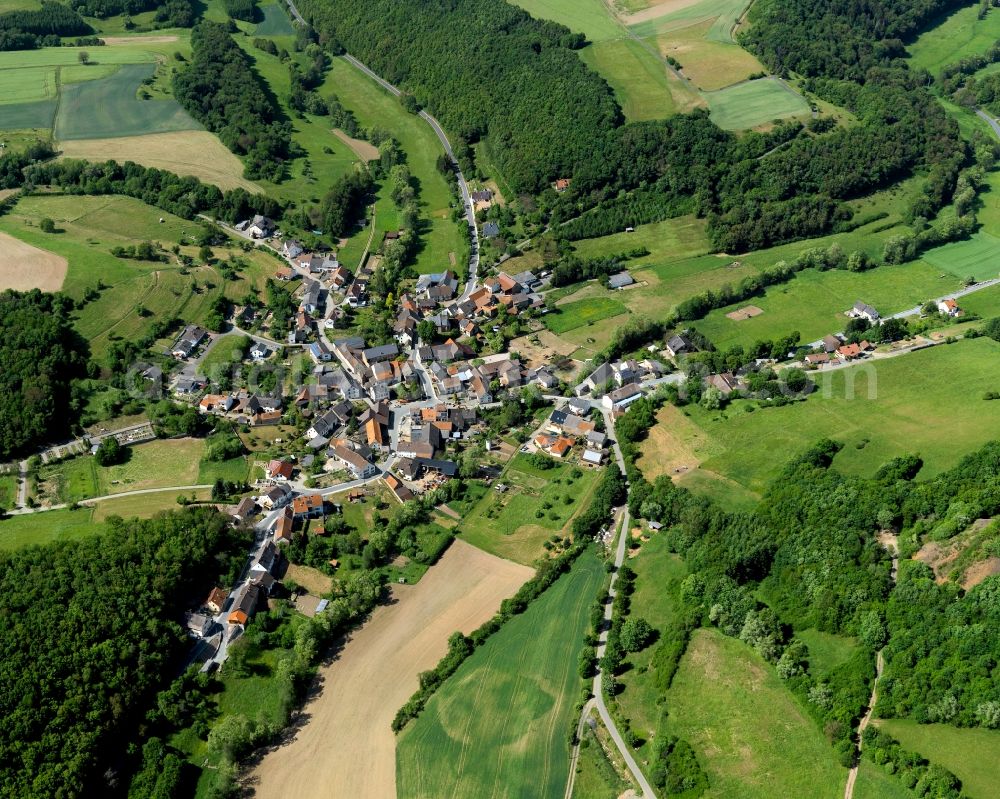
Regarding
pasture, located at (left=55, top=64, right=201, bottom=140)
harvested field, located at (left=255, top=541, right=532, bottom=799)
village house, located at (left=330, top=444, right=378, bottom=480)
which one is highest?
pasture, located at (left=55, top=64, right=201, bottom=140)

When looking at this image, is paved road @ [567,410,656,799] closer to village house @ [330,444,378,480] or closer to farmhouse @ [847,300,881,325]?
village house @ [330,444,378,480]

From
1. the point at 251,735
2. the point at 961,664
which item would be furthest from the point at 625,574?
the point at 251,735

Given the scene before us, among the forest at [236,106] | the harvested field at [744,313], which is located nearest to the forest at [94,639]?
the harvested field at [744,313]

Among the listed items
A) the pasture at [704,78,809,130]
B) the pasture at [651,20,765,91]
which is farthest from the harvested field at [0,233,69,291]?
the pasture at [651,20,765,91]

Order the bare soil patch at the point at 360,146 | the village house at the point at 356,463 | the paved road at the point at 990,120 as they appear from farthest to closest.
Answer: the paved road at the point at 990,120
the bare soil patch at the point at 360,146
the village house at the point at 356,463

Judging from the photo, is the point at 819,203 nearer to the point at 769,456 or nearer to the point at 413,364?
the point at 769,456

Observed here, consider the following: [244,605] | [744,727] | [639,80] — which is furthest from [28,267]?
[744,727]

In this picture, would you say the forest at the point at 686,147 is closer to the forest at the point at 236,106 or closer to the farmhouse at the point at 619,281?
the farmhouse at the point at 619,281
